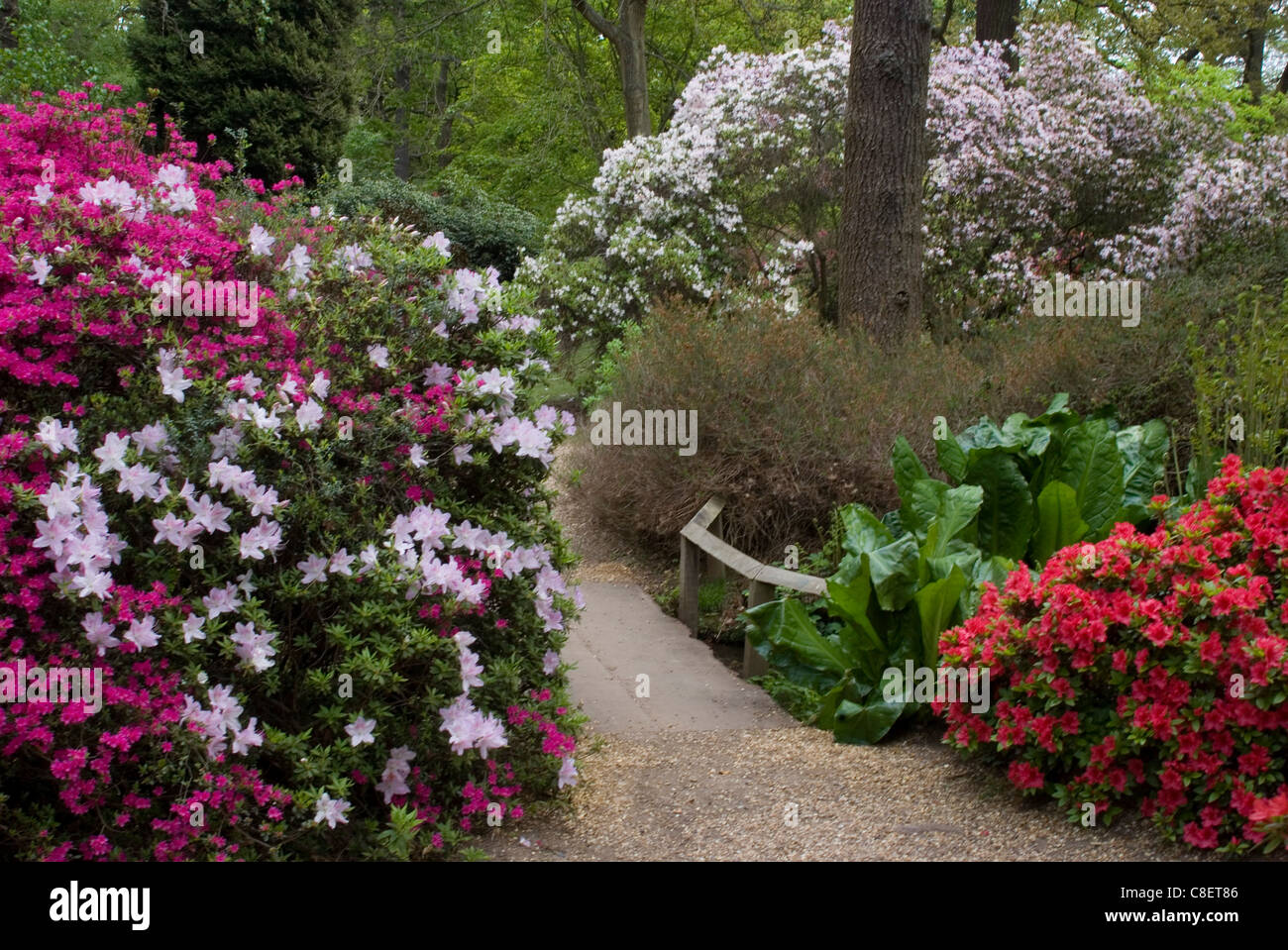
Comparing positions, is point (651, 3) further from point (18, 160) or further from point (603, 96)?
point (18, 160)

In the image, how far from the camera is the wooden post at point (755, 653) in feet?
19.3

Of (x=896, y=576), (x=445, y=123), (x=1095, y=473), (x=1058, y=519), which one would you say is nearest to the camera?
(x=896, y=576)

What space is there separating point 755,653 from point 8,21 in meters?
14.3

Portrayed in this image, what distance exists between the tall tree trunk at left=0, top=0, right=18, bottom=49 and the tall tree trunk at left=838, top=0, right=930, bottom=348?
39.5 ft

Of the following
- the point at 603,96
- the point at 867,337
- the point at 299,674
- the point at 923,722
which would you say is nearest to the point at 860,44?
the point at 867,337

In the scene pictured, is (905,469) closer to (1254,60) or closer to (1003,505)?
(1003,505)

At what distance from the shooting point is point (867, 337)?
8266 mm

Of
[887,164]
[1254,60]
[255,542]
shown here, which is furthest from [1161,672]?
[1254,60]

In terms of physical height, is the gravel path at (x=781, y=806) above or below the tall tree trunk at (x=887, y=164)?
below

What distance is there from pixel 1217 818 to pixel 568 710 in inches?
84.0

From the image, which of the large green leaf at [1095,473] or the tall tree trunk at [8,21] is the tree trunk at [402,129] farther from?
the large green leaf at [1095,473]

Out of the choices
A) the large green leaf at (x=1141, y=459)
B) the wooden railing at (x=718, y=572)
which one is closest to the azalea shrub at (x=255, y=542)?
the wooden railing at (x=718, y=572)

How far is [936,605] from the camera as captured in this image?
4.44 metres

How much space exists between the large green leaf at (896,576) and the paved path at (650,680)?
755 millimetres
